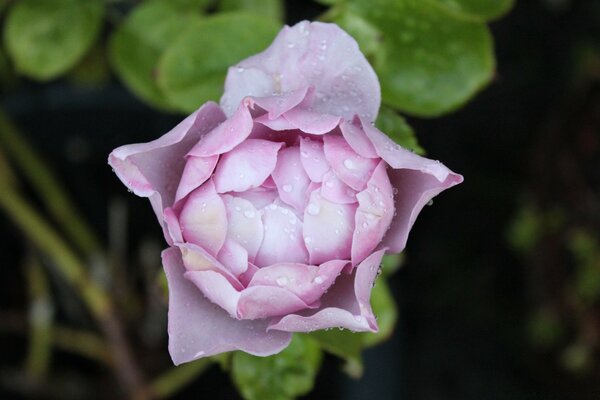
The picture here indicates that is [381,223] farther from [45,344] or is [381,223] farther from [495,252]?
[495,252]

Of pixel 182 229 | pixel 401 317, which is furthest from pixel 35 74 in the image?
pixel 401 317

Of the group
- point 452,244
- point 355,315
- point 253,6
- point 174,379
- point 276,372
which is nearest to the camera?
point 355,315

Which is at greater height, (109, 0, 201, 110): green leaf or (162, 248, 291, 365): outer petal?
(162, 248, 291, 365): outer petal

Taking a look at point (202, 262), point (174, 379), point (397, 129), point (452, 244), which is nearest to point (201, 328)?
point (202, 262)

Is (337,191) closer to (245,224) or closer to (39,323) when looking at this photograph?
(245,224)

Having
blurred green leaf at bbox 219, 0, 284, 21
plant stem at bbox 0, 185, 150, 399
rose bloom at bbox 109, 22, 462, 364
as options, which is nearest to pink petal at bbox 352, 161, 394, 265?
rose bloom at bbox 109, 22, 462, 364

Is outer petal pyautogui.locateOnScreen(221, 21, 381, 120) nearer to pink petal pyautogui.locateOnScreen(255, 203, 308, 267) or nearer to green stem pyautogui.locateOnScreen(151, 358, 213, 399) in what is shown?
pink petal pyautogui.locateOnScreen(255, 203, 308, 267)

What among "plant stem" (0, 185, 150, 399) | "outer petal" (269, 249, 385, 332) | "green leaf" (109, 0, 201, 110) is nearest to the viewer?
"outer petal" (269, 249, 385, 332)

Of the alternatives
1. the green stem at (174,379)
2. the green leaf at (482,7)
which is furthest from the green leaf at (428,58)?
the green stem at (174,379)
